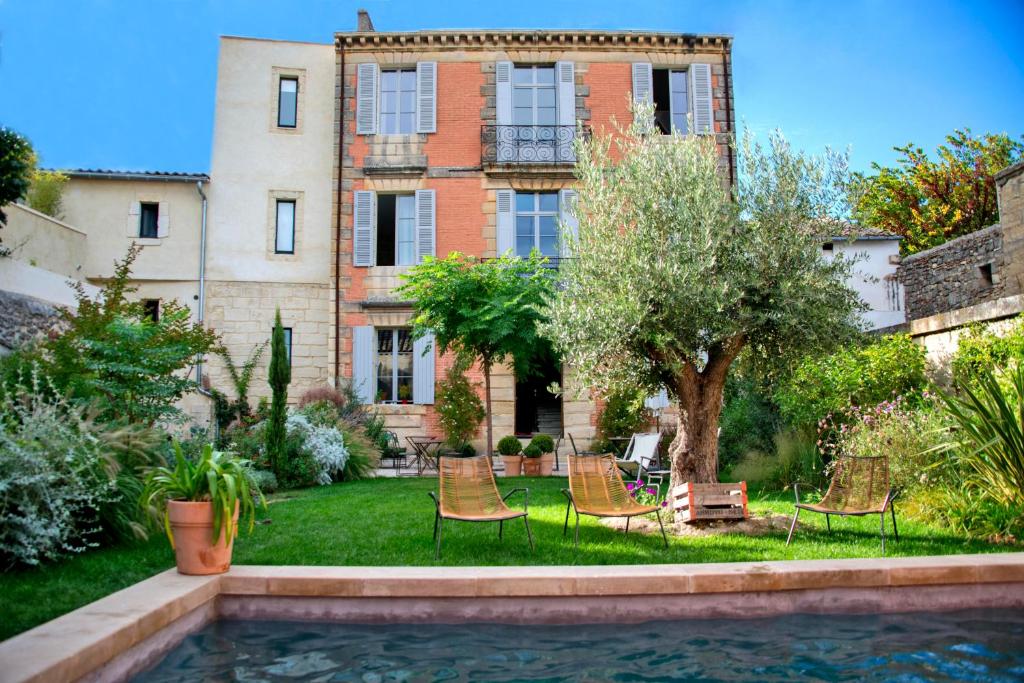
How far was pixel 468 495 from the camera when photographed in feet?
20.7

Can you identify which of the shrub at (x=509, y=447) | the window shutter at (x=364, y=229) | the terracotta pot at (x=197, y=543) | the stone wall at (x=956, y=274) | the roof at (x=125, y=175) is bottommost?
the terracotta pot at (x=197, y=543)

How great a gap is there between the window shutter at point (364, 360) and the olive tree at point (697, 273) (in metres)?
8.70

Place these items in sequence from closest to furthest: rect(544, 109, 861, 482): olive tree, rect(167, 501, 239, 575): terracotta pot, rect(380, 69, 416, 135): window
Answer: rect(167, 501, 239, 575): terracotta pot, rect(544, 109, 861, 482): olive tree, rect(380, 69, 416, 135): window

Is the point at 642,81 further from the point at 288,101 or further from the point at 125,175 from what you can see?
the point at 125,175

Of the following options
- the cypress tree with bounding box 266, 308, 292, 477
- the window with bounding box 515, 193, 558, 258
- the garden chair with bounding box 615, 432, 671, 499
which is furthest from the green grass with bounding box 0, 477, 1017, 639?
the window with bounding box 515, 193, 558, 258

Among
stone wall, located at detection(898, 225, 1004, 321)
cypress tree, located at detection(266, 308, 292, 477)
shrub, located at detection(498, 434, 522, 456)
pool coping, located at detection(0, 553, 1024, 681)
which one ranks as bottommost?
pool coping, located at detection(0, 553, 1024, 681)

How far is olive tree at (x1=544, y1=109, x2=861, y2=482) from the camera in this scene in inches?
264

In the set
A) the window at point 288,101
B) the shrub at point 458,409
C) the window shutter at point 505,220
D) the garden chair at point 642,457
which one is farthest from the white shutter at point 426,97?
the garden chair at point 642,457

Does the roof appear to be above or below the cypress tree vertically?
above

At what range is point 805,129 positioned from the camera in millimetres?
7160

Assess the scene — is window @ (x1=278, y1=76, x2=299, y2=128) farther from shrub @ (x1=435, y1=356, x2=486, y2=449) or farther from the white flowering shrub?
the white flowering shrub

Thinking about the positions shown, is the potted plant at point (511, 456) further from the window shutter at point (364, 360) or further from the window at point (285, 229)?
the window at point (285, 229)

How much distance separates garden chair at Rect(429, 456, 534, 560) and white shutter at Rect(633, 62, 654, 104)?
11.8m

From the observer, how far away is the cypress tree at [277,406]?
34.0 feet
